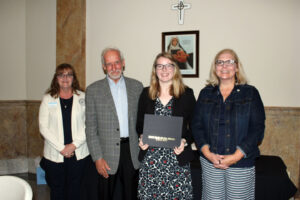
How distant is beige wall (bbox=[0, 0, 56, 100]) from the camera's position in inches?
170

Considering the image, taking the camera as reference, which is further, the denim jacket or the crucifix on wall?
the crucifix on wall

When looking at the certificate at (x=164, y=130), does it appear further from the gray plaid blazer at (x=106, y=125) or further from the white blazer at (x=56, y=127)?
the white blazer at (x=56, y=127)

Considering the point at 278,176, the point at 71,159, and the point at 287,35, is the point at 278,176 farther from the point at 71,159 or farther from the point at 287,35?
the point at 71,159

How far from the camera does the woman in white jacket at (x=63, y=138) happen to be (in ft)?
8.76

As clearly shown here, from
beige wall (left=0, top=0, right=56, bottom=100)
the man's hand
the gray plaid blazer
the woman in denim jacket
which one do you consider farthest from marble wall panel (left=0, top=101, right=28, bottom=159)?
the woman in denim jacket

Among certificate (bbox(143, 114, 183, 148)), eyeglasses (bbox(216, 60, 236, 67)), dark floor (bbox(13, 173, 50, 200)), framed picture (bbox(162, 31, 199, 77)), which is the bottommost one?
dark floor (bbox(13, 173, 50, 200))

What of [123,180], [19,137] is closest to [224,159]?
[123,180]

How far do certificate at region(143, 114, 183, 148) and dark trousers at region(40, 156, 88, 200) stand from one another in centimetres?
116

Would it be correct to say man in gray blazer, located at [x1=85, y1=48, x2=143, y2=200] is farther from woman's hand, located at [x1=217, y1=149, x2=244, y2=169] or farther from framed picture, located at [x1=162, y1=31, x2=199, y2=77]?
framed picture, located at [x1=162, y1=31, x2=199, y2=77]

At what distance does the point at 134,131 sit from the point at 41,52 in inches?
118

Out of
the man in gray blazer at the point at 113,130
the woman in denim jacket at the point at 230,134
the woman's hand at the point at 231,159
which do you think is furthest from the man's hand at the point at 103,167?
the woman's hand at the point at 231,159

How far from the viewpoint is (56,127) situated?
8.84 ft

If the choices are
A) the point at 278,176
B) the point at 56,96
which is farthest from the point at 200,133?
the point at 56,96

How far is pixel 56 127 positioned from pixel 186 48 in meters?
2.21
